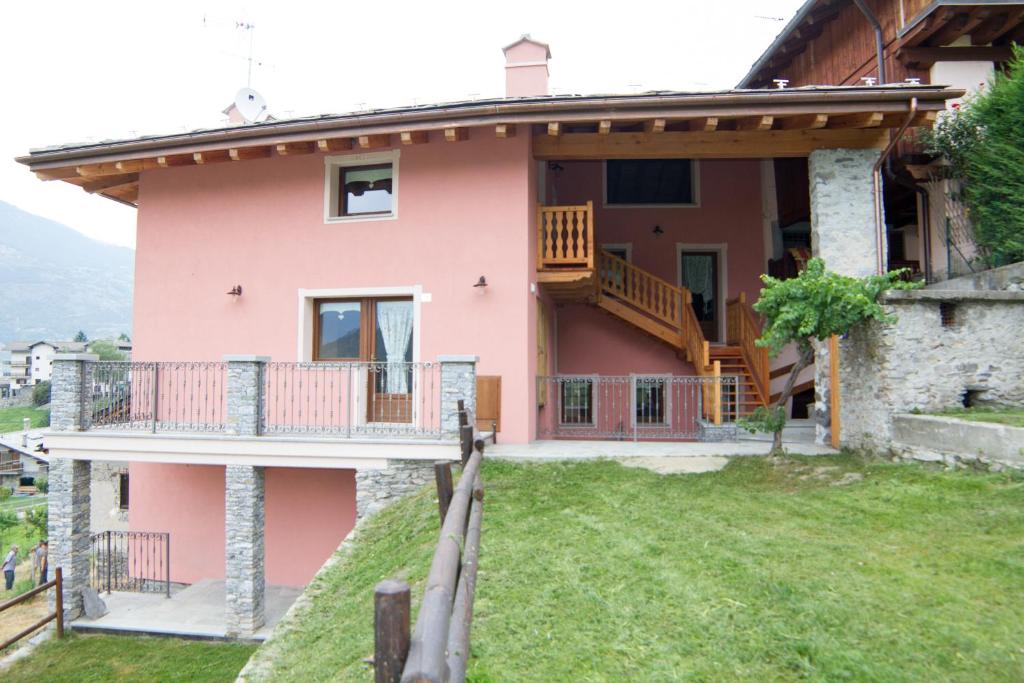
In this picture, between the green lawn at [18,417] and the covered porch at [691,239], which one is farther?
the green lawn at [18,417]

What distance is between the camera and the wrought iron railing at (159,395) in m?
8.91

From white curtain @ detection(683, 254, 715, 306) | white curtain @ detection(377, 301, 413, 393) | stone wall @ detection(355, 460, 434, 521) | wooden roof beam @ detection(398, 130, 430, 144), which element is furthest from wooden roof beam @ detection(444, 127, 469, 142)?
white curtain @ detection(683, 254, 715, 306)

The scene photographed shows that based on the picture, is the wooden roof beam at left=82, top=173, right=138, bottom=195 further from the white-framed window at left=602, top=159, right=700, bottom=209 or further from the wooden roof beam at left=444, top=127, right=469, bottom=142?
the white-framed window at left=602, top=159, right=700, bottom=209

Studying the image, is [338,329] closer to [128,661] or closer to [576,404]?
[576,404]

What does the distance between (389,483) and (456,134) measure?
17.8 ft

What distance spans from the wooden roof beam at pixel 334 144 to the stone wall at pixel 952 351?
824cm

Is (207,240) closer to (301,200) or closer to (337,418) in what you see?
(301,200)

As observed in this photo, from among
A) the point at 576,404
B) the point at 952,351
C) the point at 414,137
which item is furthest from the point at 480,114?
the point at 952,351

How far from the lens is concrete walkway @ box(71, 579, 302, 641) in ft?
26.4

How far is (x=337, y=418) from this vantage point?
9.58 meters

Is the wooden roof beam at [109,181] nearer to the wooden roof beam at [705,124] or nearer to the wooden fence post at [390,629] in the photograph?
the wooden roof beam at [705,124]

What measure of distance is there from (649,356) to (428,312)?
576 centimetres

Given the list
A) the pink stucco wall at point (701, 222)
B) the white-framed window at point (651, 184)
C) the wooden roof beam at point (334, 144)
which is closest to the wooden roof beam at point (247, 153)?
the wooden roof beam at point (334, 144)

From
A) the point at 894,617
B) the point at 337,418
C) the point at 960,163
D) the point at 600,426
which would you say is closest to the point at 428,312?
the point at 337,418
